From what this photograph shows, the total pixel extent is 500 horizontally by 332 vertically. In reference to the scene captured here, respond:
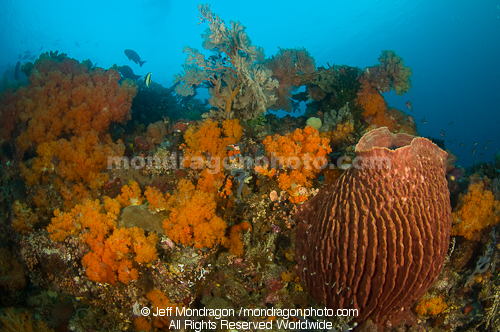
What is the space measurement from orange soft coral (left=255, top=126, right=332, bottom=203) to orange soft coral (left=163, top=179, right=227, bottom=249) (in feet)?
4.20

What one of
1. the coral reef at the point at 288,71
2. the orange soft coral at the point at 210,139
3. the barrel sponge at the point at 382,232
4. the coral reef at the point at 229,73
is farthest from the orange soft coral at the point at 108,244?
the coral reef at the point at 288,71

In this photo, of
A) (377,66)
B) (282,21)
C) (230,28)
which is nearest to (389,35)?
(282,21)

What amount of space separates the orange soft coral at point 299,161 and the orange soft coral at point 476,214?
2.74 m

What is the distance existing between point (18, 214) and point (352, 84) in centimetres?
958

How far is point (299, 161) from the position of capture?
14.3 ft

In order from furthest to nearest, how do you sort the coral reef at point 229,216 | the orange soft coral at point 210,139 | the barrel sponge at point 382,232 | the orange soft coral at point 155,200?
1. the orange soft coral at point 210,139
2. the orange soft coral at point 155,200
3. the coral reef at point 229,216
4. the barrel sponge at point 382,232

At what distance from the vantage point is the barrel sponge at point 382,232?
308 centimetres

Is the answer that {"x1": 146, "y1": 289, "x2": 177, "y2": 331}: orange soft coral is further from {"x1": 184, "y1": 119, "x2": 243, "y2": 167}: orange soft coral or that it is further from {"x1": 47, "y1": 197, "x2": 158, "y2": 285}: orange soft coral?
{"x1": 184, "y1": 119, "x2": 243, "y2": 167}: orange soft coral

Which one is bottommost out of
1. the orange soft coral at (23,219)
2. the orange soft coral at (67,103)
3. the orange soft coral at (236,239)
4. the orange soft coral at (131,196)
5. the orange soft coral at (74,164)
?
the orange soft coral at (236,239)

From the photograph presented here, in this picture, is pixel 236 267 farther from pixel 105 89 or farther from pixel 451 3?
pixel 451 3

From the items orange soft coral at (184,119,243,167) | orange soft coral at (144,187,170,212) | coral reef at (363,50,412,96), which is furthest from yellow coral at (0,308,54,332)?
coral reef at (363,50,412,96)

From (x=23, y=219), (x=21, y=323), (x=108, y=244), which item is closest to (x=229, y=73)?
(x=108, y=244)

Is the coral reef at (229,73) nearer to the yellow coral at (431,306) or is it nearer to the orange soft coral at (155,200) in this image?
the orange soft coral at (155,200)

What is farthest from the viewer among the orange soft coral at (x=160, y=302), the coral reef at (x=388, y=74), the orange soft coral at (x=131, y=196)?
the coral reef at (x=388, y=74)
